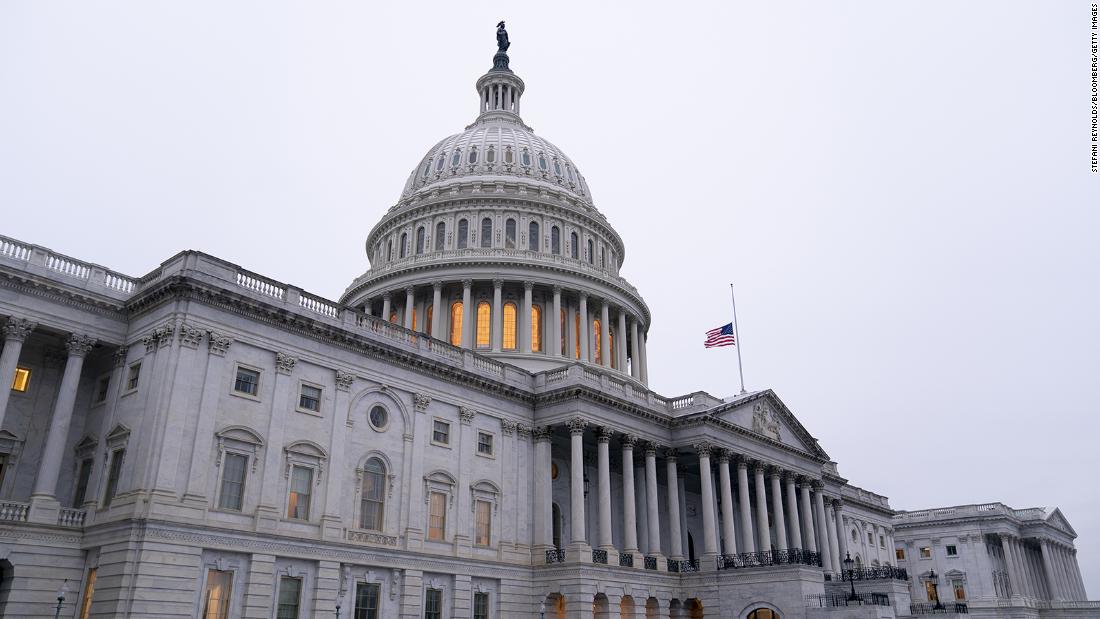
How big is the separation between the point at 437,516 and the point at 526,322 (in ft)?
77.2

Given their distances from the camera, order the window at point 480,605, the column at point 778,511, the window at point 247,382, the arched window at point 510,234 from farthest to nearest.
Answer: the arched window at point 510,234 → the column at point 778,511 → the window at point 480,605 → the window at point 247,382

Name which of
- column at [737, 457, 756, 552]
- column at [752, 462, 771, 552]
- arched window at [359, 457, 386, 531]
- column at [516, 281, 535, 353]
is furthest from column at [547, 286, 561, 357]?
arched window at [359, 457, 386, 531]

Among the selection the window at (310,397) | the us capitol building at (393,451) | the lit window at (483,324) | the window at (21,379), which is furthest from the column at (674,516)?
the window at (21,379)

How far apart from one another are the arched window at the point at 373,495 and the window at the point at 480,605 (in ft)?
22.3

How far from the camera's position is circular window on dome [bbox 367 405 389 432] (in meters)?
40.7

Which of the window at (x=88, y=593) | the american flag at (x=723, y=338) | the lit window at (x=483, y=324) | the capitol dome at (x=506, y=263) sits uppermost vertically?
the capitol dome at (x=506, y=263)

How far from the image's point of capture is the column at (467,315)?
62500mm

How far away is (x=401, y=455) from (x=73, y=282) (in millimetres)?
16100

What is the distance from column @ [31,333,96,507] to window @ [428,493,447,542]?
53.1 ft

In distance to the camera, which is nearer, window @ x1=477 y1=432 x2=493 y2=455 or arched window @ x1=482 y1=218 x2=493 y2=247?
window @ x1=477 y1=432 x2=493 y2=455

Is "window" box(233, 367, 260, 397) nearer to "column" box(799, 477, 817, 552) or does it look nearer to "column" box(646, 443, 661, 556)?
"column" box(646, 443, 661, 556)

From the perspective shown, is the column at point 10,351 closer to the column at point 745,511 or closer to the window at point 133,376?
the window at point 133,376

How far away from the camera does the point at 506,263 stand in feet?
212

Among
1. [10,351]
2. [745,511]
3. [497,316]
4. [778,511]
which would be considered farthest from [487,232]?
[10,351]
